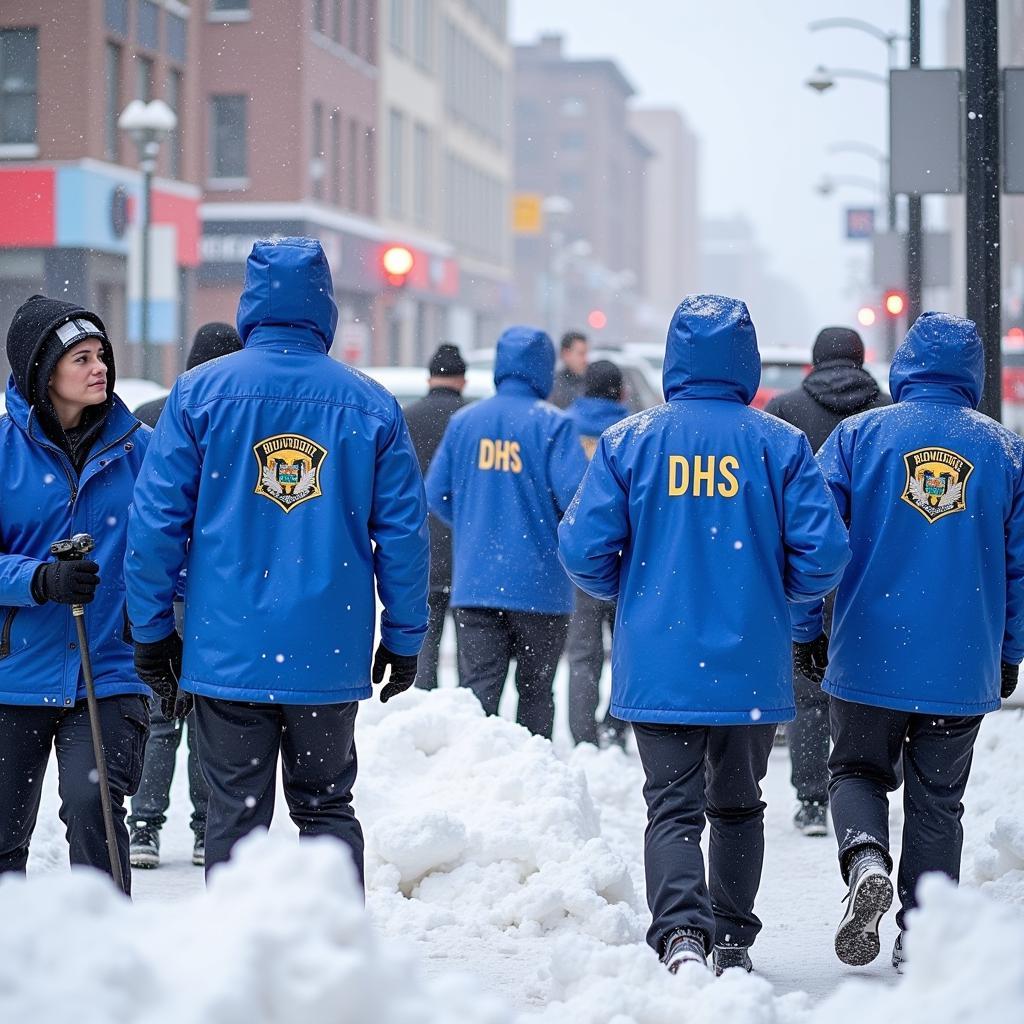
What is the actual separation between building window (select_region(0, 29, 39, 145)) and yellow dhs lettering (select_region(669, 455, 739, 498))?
2609 centimetres

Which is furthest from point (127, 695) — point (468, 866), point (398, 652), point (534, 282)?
point (534, 282)

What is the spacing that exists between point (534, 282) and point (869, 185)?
41720 millimetres

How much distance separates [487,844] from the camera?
225 inches

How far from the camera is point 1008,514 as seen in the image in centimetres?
518

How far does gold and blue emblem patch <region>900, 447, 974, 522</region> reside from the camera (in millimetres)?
5105

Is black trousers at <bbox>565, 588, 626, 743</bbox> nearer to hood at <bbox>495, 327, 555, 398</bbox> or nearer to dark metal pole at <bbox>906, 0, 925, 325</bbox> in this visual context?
hood at <bbox>495, 327, 555, 398</bbox>

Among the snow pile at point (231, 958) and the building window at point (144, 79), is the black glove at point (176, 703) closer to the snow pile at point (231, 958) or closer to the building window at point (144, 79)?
the snow pile at point (231, 958)

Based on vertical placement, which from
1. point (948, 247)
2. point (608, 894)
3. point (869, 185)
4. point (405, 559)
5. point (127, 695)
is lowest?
point (608, 894)

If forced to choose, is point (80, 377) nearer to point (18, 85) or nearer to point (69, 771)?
point (69, 771)

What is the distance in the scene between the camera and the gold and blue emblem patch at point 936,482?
5.11m

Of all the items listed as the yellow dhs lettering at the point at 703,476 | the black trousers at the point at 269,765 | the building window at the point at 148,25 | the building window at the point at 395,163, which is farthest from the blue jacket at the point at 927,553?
the building window at the point at 395,163

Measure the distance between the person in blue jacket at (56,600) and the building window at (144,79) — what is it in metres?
27.6

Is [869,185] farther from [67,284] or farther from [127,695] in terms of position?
[127,695]

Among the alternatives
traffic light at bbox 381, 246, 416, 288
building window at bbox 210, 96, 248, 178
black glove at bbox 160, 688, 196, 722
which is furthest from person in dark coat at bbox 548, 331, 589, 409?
building window at bbox 210, 96, 248, 178
